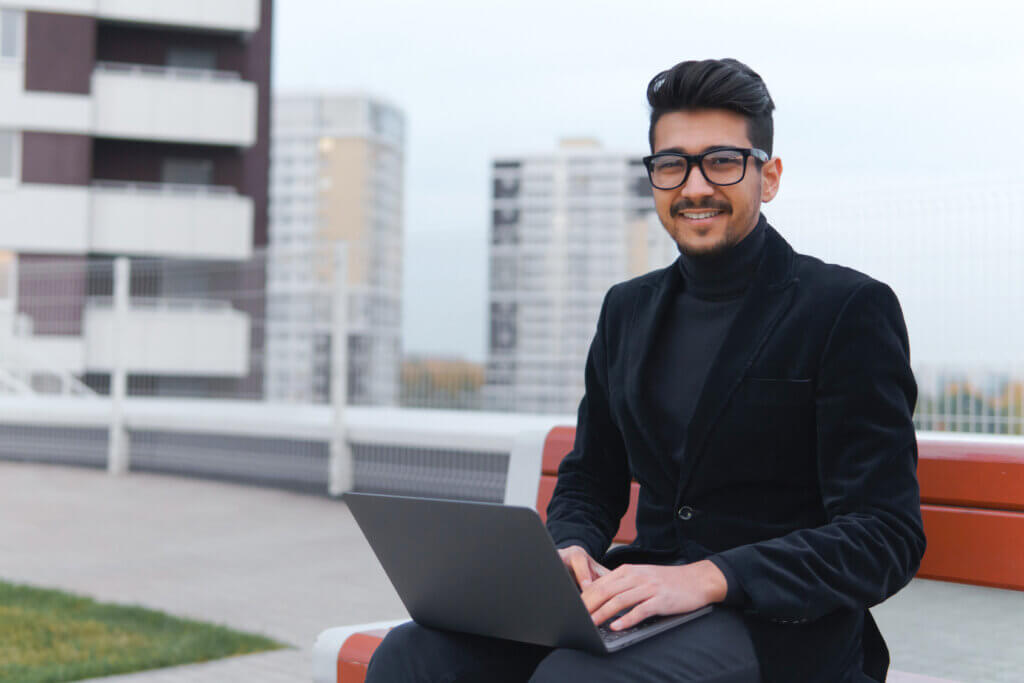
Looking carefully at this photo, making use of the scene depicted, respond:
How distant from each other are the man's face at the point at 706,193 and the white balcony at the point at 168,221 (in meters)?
22.6

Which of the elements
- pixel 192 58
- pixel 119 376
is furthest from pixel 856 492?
pixel 192 58

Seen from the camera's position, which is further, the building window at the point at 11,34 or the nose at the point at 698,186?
the building window at the point at 11,34

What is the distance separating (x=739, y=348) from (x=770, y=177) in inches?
13.3

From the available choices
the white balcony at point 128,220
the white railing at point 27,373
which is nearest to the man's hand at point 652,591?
the white railing at point 27,373

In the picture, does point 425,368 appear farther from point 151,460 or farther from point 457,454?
point 151,460

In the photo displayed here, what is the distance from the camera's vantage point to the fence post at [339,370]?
407 inches

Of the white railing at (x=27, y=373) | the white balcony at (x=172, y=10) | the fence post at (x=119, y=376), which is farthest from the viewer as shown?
the white balcony at (x=172, y=10)

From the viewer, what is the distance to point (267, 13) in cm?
2544

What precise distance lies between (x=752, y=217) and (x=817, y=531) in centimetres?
56

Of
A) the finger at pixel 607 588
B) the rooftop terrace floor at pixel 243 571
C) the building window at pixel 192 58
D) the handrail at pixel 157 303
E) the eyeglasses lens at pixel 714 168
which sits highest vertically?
the building window at pixel 192 58

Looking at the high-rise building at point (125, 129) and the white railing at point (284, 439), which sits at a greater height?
the high-rise building at point (125, 129)

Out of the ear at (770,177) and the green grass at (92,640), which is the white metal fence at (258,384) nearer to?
the green grass at (92,640)

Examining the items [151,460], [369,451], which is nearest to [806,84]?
[369,451]

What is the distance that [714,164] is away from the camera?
206 centimetres
